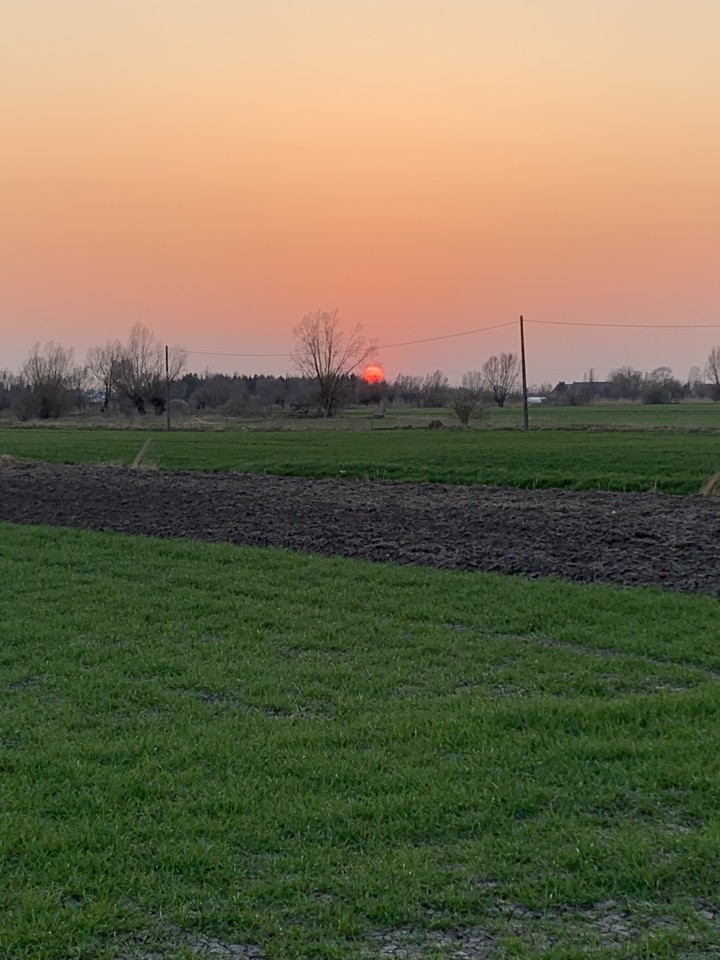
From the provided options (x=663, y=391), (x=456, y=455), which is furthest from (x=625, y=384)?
(x=456, y=455)

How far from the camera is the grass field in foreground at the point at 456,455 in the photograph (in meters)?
24.5

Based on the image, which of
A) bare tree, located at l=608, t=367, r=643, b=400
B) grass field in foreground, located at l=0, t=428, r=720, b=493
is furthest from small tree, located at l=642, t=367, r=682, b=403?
grass field in foreground, located at l=0, t=428, r=720, b=493

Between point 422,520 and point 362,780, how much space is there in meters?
9.77

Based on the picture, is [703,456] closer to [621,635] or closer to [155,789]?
[621,635]

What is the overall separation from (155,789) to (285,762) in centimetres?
79

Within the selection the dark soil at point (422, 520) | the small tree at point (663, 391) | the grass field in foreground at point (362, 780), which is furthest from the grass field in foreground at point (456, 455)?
the small tree at point (663, 391)

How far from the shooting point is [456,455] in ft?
100

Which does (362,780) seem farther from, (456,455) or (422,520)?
(456,455)

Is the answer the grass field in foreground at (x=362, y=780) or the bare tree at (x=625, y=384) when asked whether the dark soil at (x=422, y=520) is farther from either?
the bare tree at (x=625, y=384)

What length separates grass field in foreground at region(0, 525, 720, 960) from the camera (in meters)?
3.58

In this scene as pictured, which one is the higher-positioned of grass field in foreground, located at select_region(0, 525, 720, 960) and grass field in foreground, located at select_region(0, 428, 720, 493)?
grass field in foreground, located at select_region(0, 428, 720, 493)

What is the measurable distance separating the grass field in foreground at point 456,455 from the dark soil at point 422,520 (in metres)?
4.76

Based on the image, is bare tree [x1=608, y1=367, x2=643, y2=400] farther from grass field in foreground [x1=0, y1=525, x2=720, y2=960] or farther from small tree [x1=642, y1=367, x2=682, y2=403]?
grass field in foreground [x1=0, y1=525, x2=720, y2=960]

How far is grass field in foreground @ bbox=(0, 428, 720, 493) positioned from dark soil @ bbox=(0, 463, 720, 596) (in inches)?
188
